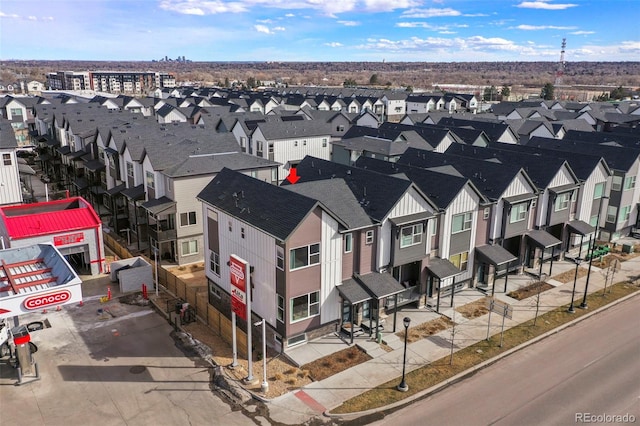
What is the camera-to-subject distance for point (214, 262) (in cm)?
3397

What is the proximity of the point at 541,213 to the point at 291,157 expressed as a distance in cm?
3512

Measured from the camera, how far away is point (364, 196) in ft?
108

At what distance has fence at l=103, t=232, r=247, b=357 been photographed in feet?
96.7

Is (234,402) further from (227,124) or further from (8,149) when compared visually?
(227,124)

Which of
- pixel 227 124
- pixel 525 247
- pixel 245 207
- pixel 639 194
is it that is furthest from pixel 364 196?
pixel 227 124

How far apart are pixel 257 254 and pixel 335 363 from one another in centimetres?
780

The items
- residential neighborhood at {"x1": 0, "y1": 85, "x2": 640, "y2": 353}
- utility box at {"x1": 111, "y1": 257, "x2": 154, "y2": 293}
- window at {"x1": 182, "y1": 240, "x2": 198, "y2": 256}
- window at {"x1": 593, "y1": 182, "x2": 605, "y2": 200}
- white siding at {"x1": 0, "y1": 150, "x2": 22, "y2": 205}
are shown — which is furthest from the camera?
white siding at {"x1": 0, "y1": 150, "x2": 22, "y2": 205}

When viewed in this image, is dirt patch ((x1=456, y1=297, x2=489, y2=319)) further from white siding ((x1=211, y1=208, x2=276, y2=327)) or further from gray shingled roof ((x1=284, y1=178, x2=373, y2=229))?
white siding ((x1=211, y1=208, x2=276, y2=327))

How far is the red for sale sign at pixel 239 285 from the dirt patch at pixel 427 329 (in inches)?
425

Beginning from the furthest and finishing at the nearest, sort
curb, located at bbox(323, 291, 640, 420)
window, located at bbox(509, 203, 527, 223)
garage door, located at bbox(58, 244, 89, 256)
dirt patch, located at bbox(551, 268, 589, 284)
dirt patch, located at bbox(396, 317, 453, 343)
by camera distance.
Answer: dirt patch, located at bbox(551, 268, 589, 284), garage door, located at bbox(58, 244, 89, 256), window, located at bbox(509, 203, 527, 223), dirt patch, located at bbox(396, 317, 453, 343), curb, located at bbox(323, 291, 640, 420)

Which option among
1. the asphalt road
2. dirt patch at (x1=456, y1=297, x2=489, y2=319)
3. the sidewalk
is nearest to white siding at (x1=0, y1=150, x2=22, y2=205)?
the sidewalk

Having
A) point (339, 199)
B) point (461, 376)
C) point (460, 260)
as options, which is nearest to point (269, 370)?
point (461, 376)

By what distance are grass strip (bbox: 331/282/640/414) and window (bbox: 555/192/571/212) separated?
7883 millimetres

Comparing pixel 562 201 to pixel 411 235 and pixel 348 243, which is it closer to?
pixel 411 235
